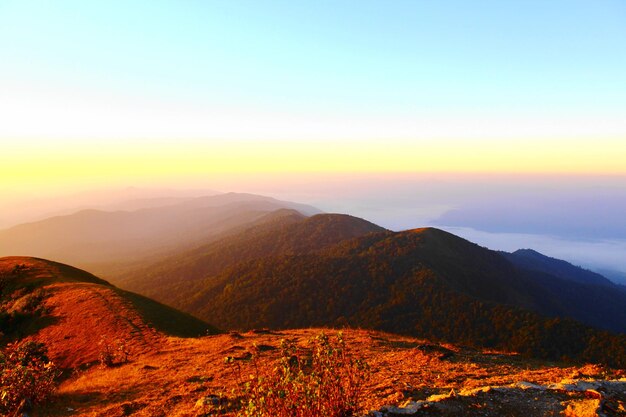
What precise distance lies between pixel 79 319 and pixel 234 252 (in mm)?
110570

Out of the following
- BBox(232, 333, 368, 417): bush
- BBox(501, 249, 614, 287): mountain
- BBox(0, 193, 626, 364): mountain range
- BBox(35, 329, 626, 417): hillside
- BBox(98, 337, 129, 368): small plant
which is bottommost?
BBox(501, 249, 614, 287): mountain

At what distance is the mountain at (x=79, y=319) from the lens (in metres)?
18.1

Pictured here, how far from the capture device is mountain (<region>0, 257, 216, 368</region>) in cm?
1809

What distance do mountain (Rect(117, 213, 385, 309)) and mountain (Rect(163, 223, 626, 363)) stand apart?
12.5 metres

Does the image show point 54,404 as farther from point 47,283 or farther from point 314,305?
point 314,305

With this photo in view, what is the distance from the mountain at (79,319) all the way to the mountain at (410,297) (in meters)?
35.4

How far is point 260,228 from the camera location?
169500 millimetres

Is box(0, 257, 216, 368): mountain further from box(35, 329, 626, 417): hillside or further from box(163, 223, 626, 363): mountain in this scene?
box(163, 223, 626, 363): mountain

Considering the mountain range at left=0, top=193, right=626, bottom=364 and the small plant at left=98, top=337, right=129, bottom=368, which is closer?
the small plant at left=98, top=337, right=129, bottom=368

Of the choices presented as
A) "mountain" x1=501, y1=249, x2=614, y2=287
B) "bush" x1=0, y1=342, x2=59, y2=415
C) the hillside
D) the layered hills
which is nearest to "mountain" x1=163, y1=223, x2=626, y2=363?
the layered hills

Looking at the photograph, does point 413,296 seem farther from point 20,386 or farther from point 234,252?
point 234,252

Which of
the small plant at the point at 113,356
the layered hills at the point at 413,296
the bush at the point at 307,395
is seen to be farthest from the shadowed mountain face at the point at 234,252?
the bush at the point at 307,395

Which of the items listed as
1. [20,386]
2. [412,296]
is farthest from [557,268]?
[20,386]

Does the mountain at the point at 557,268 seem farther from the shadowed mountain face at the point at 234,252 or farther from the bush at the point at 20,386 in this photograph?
the bush at the point at 20,386
